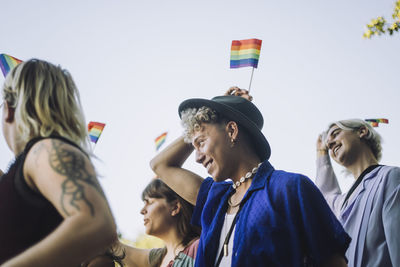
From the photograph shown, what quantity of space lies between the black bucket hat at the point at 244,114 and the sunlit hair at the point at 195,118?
0.05 meters

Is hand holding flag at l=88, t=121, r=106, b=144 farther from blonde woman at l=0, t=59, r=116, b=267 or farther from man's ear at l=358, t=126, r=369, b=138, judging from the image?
blonde woman at l=0, t=59, r=116, b=267

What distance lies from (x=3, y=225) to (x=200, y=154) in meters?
1.48

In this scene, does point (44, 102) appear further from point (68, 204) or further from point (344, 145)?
point (344, 145)

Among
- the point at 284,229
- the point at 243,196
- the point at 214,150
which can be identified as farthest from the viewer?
the point at 214,150

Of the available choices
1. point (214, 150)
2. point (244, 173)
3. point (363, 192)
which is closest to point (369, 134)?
point (363, 192)

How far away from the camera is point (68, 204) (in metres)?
1.22

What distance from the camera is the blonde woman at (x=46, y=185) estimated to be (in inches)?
46.1

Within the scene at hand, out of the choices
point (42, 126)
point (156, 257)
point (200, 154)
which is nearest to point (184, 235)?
point (156, 257)

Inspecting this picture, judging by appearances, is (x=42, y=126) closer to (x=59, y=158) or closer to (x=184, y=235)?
(x=59, y=158)

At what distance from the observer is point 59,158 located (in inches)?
51.3

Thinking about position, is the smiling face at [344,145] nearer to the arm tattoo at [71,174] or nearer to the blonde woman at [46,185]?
the blonde woman at [46,185]

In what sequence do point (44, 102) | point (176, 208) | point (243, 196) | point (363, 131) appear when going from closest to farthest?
1. point (44, 102)
2. point (243, 196)
3. point (176, 208)
4. point (363, 131)

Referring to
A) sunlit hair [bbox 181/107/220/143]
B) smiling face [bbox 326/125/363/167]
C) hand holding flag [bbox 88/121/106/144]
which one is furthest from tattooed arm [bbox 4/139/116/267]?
hand holding flag [bbox 88/121/106/144]

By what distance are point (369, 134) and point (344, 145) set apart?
27cm
